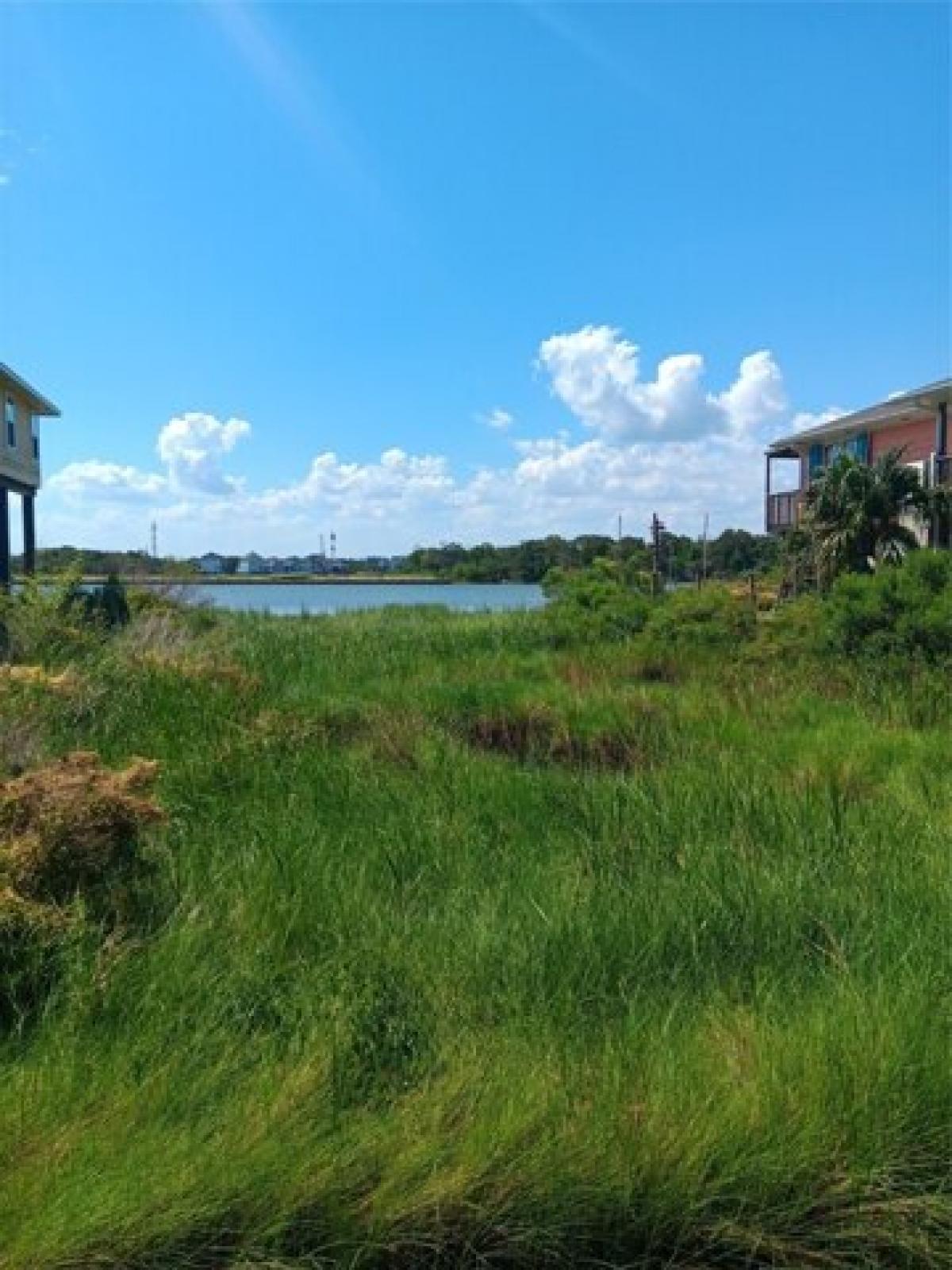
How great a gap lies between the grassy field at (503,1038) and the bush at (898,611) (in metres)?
8.22

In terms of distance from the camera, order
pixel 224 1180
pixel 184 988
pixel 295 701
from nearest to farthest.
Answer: pixel 224 1180 < pixel 184 988 < pixel 295 701

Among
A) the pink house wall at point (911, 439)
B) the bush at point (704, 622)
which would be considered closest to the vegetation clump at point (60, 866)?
the bush at point (704, 622)

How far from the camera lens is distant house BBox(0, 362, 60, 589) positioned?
30438 mm

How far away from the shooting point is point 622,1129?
313 centimetres

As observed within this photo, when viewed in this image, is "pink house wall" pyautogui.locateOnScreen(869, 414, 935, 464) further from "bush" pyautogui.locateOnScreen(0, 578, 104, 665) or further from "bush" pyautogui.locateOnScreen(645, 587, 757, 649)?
"bush" pyautogui.locateOnScreen(0, 578, 104, 665)

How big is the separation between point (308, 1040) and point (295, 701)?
8.83 metres

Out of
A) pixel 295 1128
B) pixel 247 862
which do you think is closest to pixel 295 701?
pixel 247 862

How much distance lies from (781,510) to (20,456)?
2567cm

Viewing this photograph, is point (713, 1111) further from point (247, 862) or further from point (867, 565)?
point (867, 565)

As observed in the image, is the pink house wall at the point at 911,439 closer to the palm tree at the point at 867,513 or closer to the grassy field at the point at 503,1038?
the palm tree at the point at 867,513

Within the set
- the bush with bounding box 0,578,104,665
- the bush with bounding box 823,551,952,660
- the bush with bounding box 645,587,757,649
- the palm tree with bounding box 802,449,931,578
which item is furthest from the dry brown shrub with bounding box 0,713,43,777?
the palm tree with bounding box 802,449,931,578

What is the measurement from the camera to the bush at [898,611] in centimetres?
1502

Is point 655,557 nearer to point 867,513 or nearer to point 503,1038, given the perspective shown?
point 867,513

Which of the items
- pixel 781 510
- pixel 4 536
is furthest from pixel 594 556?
pixel 4 536
